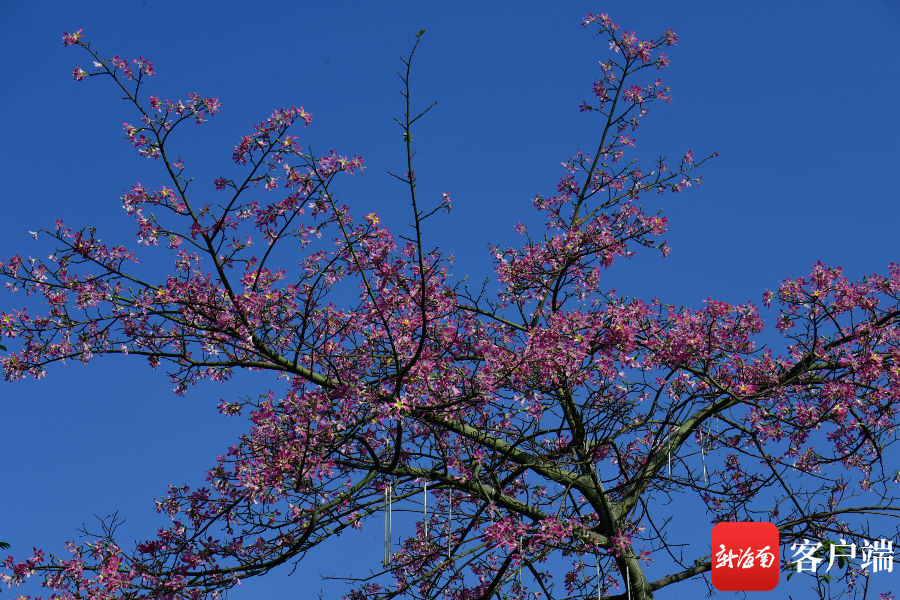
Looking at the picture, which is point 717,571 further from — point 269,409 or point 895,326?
point 269,409

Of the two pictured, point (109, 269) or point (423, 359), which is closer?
point (423, 359)

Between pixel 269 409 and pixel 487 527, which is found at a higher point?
pixel 269 409

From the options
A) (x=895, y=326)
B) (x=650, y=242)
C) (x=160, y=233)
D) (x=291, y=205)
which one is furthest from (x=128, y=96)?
(x=895, y=326)

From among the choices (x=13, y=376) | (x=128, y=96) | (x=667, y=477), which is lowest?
(x=667, y=477)

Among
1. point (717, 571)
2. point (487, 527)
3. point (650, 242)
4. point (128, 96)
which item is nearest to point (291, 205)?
point (128, 96)

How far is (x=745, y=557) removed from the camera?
7.46m

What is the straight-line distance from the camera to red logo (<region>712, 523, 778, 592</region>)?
732 centimetres

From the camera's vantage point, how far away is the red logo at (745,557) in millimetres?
7320

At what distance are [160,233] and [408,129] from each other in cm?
261

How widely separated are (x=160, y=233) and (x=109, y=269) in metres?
0.63

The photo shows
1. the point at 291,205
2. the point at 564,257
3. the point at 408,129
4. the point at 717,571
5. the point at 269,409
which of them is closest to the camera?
the point at 408,129

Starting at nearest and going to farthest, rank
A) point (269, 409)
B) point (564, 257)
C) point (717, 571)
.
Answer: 1. point (269, 409)
2. point (717, 571)
3. point (564, 257)

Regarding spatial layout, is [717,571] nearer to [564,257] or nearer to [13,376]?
[564,257]

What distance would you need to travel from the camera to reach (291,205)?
243 inches
